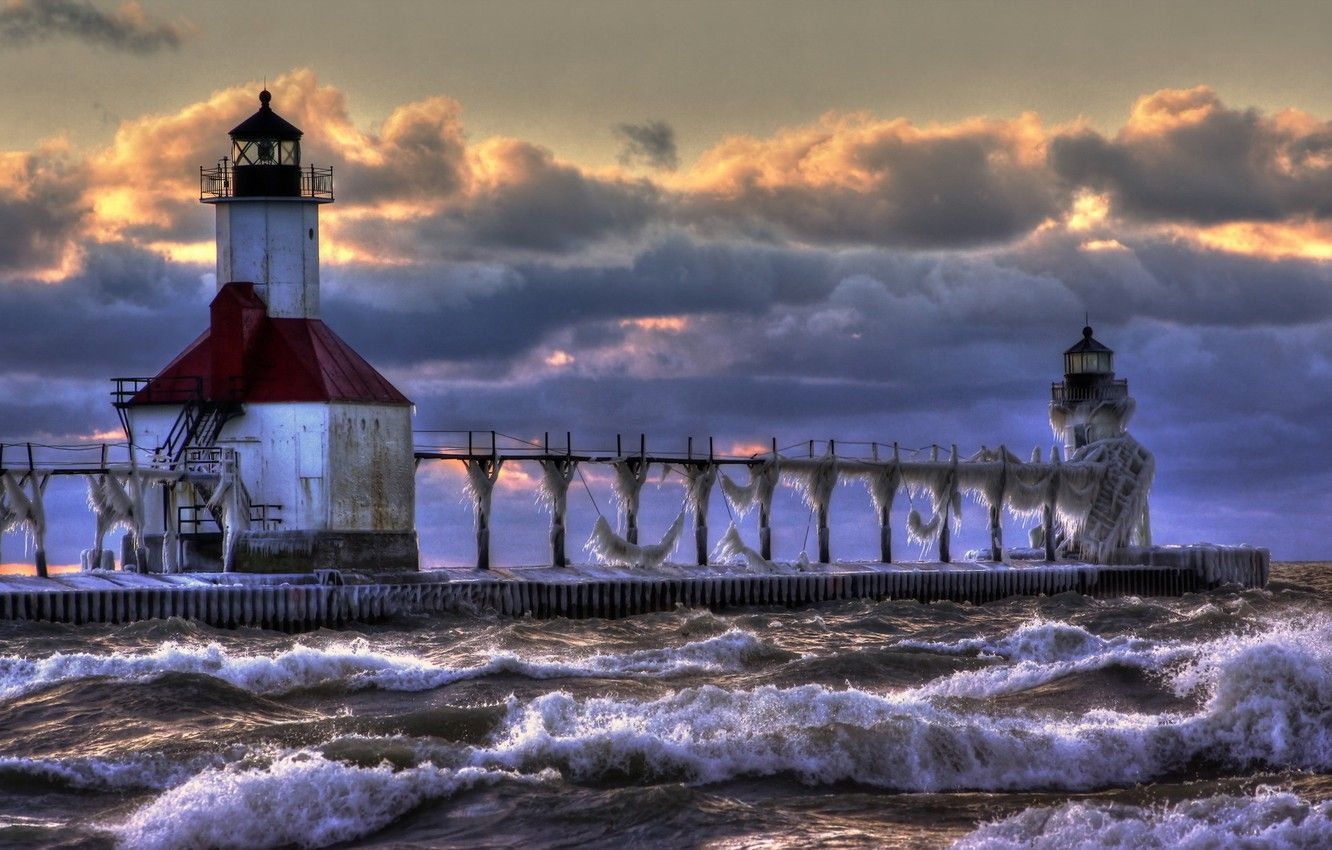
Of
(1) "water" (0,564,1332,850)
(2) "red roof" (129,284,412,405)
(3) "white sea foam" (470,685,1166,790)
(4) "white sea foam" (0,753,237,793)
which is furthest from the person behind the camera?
(2) "red roof" (129,284,412,405)

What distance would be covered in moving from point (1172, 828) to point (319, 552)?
34187mm

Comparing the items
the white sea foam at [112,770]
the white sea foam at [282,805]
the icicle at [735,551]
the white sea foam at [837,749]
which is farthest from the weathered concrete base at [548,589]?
the white sea foam at [282,805]

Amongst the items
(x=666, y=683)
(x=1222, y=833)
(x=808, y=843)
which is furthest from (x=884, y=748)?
(x=666, y=683)

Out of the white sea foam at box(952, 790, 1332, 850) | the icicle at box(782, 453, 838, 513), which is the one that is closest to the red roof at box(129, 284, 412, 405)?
the icicle at box(782, 453, 838, 513)

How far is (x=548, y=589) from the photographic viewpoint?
48.6 meters

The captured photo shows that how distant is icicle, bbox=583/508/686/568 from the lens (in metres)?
54.2

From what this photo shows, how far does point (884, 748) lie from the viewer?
20812 millimetres

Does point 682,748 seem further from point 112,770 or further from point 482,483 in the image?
point 482,483

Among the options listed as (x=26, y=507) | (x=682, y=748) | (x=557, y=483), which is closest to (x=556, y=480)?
(x=557, y=483)

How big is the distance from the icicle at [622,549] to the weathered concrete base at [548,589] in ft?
1.95

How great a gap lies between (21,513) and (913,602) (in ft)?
78.0

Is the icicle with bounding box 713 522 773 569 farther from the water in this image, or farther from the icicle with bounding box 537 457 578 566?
the water

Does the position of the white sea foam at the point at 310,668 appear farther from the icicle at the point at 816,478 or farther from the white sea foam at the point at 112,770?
the icicle at the point at 816,478

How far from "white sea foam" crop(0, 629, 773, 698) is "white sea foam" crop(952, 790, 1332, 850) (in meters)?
13.1
